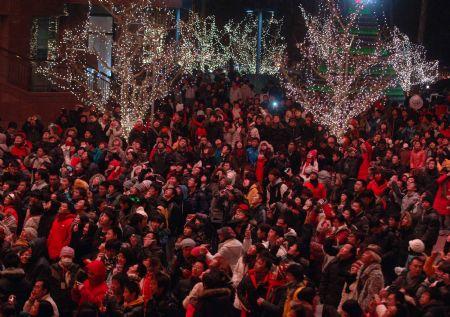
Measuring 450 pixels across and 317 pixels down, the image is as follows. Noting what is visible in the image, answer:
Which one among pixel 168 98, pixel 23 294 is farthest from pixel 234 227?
pixel 168 98

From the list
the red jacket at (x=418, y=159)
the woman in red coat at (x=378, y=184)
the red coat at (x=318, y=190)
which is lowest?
the red coat at (x=318, y=190)

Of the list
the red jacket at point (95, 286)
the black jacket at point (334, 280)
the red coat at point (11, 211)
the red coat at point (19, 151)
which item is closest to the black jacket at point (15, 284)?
the red jacket at point (95, 286)

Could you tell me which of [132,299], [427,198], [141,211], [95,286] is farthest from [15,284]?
[427,198]

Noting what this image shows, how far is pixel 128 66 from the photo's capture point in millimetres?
25312

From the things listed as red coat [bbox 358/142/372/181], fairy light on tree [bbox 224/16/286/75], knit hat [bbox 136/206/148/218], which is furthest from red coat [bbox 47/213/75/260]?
fairy light on tree [bbox 224/16/286/75]

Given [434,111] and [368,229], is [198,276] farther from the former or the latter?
[434,111]

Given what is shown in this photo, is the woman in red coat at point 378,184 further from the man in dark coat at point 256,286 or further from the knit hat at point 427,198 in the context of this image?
the man in dark coat at point 256,286

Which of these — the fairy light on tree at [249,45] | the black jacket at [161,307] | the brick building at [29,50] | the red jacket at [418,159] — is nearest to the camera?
the black jacket at [161,307]

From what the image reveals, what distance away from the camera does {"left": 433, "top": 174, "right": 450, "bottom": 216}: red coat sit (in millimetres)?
17469

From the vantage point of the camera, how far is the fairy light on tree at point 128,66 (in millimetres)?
25234

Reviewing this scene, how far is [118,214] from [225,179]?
3.18 metres

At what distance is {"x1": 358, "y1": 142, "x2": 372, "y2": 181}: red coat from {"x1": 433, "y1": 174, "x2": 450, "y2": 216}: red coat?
2.01 m

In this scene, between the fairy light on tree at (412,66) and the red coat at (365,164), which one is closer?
the red coat at (365,164)

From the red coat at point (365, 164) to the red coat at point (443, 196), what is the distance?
2008 millimetres
